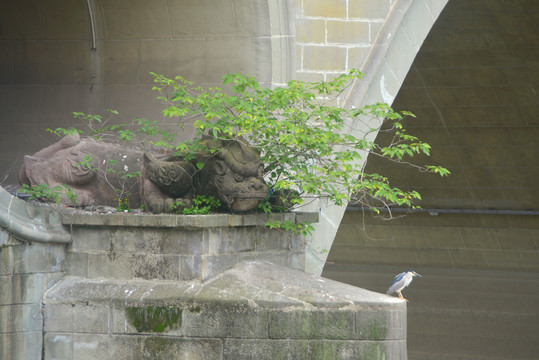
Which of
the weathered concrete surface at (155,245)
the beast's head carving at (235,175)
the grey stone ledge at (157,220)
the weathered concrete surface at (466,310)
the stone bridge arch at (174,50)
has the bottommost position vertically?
the weathered concrete surface at (466,310)

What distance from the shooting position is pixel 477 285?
16500 mm

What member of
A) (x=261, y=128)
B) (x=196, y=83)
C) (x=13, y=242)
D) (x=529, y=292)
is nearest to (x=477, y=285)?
(x=529, y=292)

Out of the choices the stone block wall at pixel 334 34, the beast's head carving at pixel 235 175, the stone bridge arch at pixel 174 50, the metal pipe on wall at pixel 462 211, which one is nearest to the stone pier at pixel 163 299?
the beast's head carving at pixel 235 175

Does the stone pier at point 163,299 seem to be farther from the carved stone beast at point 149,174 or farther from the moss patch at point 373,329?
the carved stone beast at point 149,174

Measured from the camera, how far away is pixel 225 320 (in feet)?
19.3

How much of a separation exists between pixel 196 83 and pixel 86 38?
1.17m

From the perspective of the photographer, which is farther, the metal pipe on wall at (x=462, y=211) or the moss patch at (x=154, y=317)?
the metal pipe on wall at (x=462, y=211)

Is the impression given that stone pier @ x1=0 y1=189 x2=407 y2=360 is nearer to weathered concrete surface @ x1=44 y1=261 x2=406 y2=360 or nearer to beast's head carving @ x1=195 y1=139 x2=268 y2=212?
weathered concrete surface @ x1=44 y1=261 x2=406 y2=360

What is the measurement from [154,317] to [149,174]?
1.01 m

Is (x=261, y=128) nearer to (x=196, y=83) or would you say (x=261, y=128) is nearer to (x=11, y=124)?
(x=196, y=83)

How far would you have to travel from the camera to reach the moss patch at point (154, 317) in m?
5.95

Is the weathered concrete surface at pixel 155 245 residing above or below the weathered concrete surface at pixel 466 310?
above

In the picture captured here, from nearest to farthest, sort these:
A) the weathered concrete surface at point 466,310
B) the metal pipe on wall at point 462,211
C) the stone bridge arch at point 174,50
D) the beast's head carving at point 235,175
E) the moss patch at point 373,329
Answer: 1. the moss patch at point 373,329
2. the beast's head carving at point 235,175
3. the stone bridge arch at point 174,50
4. the weathered concrete surface at point 466,310
5. the metal pipe on wall at point 462,211

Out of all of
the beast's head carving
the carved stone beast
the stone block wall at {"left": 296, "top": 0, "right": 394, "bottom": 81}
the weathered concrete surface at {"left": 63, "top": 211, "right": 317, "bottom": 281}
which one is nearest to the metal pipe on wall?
the stone block wall at {"left": 296, "top": 0, "right": 394, "bottom": 81}
